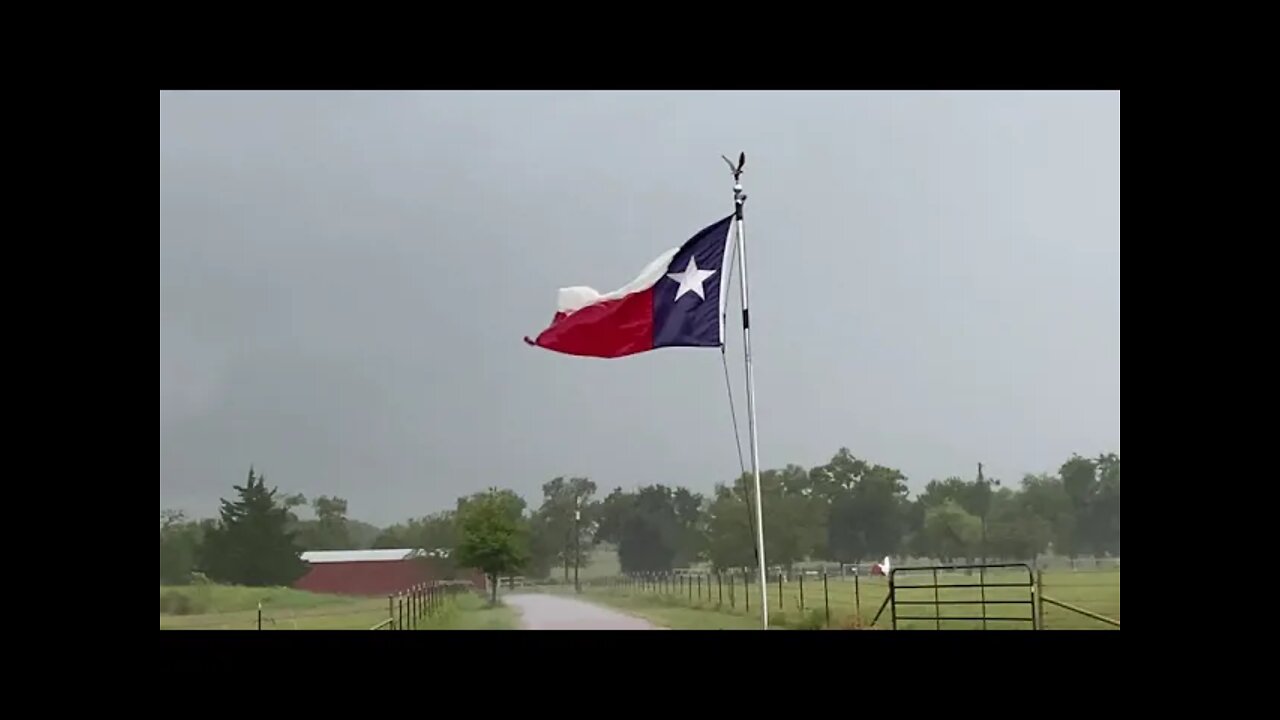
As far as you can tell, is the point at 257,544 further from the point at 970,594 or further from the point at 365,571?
the point at 970,594

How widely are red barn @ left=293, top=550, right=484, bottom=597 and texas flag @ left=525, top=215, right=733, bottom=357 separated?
5.61 feet

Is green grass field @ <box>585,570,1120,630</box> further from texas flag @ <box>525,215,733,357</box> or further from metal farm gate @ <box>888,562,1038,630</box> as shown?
texas flag @ <box>525,215,733,357</box>

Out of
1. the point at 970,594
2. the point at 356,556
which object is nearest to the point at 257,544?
the point at 356,556

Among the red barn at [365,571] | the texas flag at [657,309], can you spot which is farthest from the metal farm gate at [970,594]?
the red barn at [365,571]

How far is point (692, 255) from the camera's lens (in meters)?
6.67

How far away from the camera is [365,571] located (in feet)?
24.3

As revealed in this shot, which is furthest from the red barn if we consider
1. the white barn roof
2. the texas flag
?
the texas flag

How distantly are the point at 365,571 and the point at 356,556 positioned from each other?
11cm

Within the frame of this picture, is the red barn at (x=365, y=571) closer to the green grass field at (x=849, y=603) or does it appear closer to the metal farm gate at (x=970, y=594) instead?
the green grass field at (x=849, y=603)
